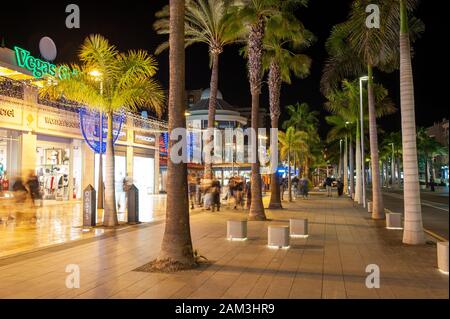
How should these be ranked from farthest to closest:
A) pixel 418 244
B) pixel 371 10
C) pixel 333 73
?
pixel 333 73 → pixel 371 10 → pixel 418 244

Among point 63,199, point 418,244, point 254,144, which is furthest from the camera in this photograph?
point 63,199

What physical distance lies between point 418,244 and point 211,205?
13.2m

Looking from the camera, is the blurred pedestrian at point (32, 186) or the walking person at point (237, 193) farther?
the walking person at point (237, 193)

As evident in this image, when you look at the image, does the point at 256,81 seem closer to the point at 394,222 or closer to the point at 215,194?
Result: the point at 215,194

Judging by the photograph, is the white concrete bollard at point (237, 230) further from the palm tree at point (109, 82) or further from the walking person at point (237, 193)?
the walking person at point (237, 193)

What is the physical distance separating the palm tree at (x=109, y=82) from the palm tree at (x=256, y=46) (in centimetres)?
443

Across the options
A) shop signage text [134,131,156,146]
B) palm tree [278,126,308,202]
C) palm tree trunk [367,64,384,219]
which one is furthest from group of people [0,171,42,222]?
palm tree [278,126,308,202]

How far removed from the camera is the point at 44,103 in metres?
26.0

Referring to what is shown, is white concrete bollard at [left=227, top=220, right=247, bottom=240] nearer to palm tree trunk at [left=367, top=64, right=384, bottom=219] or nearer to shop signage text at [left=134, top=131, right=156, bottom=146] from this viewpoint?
palm tree trunk at [left=367, top=64, right=384, bottom=219]

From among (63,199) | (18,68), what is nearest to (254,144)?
(18,68)

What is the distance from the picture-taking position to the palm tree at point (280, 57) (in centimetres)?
1836

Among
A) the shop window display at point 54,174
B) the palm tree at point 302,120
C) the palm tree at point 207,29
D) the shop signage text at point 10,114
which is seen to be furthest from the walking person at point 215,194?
the palm tree at point 302,120

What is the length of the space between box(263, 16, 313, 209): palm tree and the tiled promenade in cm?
925

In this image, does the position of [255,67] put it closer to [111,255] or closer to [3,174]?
[111,255]
